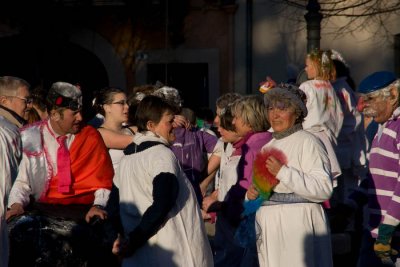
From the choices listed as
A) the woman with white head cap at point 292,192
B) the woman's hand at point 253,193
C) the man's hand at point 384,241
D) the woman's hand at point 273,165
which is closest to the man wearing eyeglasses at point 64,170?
the woman's hand at point 253,193

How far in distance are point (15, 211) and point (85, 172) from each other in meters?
0.71

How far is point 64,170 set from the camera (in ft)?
25.0

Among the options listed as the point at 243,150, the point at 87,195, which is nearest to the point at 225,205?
the point at 243,150

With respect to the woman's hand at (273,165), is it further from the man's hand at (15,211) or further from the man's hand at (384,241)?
the man's hand at (15,211)

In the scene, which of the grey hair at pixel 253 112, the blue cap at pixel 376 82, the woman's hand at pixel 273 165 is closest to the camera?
the woman's hand at pixel 273 165

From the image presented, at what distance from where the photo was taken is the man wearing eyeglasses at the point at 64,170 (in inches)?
290

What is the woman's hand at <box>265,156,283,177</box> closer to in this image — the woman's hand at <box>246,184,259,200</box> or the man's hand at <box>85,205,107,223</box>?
the woman's hand at <box>246,184,259,200</box>

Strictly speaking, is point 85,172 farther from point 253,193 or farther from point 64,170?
point 253,193

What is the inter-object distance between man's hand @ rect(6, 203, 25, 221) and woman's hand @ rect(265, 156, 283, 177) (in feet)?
5.71

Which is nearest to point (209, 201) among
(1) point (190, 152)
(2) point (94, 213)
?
(1) point (190, 152)

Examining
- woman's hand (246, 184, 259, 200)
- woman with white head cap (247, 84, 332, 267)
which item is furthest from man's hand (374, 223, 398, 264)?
woman's hand (246, 184, 259, 200)

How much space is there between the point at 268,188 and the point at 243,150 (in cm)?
180

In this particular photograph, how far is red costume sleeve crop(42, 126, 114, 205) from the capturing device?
7629mm

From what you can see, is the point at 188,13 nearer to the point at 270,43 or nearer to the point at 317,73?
the point at 270,43
